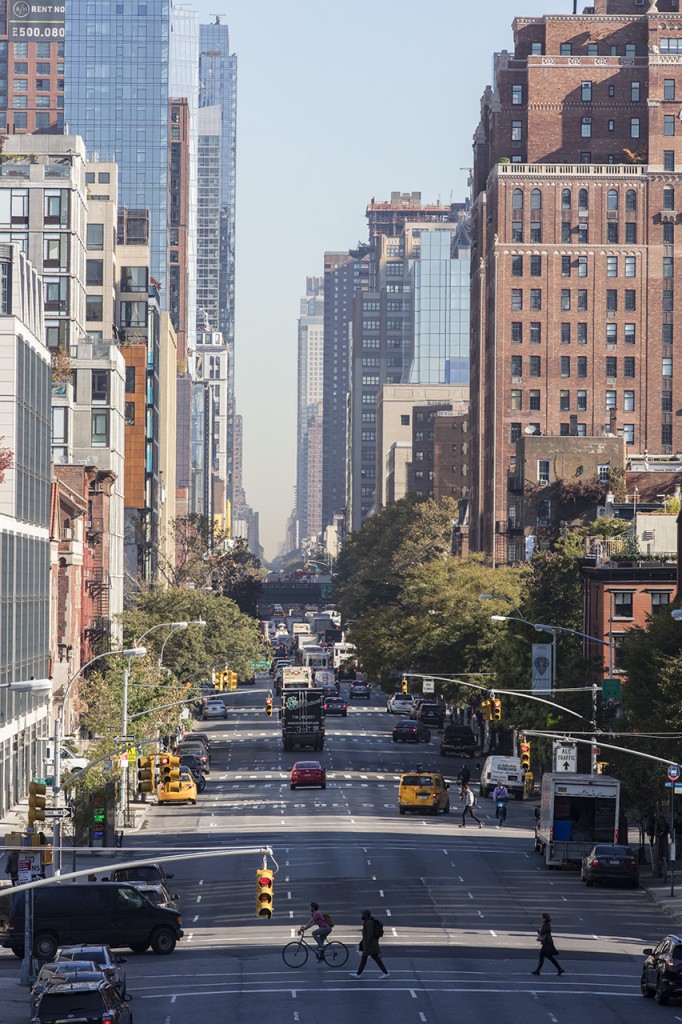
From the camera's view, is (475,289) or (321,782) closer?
(321,782)

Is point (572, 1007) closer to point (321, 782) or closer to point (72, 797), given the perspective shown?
point (72, 797)

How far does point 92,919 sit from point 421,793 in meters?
34.5

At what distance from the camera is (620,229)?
16825 cm

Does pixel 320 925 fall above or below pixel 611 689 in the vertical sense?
below

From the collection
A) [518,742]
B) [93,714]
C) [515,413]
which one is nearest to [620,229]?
[515,413]

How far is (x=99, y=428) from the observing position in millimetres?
131500

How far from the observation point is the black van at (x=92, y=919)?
47344mm

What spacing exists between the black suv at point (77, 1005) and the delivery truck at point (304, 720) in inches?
2939

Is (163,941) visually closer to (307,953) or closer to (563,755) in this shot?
(307,953)

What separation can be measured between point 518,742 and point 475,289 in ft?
312

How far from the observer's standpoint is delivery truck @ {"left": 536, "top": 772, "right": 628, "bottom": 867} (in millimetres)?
64438

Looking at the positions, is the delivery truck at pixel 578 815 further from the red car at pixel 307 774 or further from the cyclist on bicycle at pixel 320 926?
the red car at pixel 307 774

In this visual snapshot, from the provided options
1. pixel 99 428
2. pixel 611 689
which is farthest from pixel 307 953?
pixel 99 428

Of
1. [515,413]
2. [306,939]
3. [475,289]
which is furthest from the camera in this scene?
[475,289]
